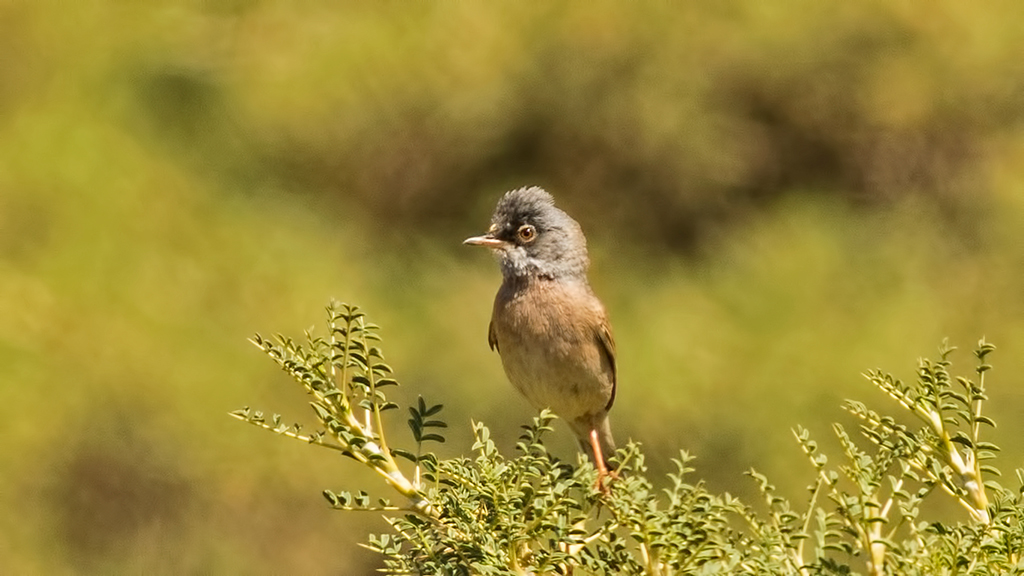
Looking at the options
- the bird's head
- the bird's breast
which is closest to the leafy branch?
the bird's breast

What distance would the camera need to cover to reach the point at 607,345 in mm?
2914

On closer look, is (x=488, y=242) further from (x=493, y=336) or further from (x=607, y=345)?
(x=607, y=345)

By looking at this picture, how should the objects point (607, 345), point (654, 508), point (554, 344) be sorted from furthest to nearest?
point (607, 345)
point (554, 344)
point (654, 508)

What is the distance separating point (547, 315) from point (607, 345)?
20 cm

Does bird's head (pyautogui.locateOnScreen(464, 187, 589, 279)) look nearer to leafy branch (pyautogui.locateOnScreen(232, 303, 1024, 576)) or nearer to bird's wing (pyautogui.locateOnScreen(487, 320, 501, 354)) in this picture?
bird's wing (pyautogui.locateOnScreen(487, 320, 501, 354))

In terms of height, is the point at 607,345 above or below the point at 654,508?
above

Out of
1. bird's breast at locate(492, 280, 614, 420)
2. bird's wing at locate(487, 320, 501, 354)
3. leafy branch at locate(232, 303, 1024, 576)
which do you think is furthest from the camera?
bird's wing at locate(487, 320, 501, 354)

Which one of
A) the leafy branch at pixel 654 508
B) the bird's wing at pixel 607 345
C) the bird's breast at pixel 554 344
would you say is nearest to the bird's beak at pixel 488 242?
the bird's breast at pixel 554 344

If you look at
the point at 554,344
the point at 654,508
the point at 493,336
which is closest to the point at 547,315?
the point at 554,344

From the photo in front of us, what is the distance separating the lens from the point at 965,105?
3598 millimetres

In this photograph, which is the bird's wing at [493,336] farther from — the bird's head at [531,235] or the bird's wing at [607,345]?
the bird's wing at [607,345]

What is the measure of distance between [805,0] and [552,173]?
0.91 metres

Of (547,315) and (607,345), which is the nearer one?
(547,315)

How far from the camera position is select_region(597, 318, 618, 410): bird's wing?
2885 mm
